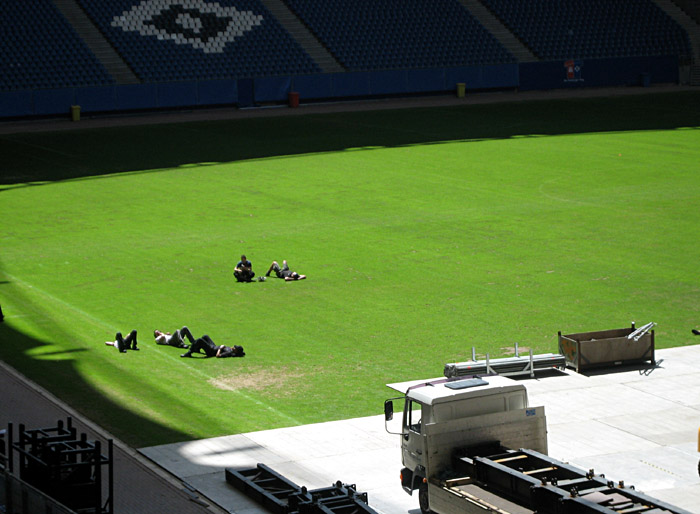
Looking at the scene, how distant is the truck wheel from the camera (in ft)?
57.9

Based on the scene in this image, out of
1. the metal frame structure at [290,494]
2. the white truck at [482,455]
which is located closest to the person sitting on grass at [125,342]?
the metal frame structure at [290,494]

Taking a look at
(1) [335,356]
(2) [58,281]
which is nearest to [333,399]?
(1) [335,356]

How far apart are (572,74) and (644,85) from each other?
5.78 metres

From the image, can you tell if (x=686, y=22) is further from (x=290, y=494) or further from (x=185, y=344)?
(x=290, y=494)

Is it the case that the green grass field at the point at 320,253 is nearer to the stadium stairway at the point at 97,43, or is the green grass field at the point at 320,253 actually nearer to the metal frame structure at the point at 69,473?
the metal frame structure at the point at 69,473

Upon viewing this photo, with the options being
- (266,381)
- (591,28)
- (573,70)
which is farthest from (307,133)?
(266,381)

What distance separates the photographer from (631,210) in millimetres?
43406

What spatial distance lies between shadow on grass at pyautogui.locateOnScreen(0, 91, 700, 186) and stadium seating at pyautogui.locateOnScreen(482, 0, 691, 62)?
930 cm

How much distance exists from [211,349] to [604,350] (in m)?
9.74

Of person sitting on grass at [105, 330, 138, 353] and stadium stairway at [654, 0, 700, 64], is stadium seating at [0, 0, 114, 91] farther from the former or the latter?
stadium stairway at [654, 0, 700, 64]

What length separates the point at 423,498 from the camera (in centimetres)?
1775

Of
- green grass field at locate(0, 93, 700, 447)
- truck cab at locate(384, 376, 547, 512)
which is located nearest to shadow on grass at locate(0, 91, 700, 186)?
green grass field at locate(0, 93, 700, 447)

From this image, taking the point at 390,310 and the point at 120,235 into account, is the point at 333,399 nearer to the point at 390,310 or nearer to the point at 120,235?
the point at 390,310

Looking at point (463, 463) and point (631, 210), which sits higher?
point (631, 210)
